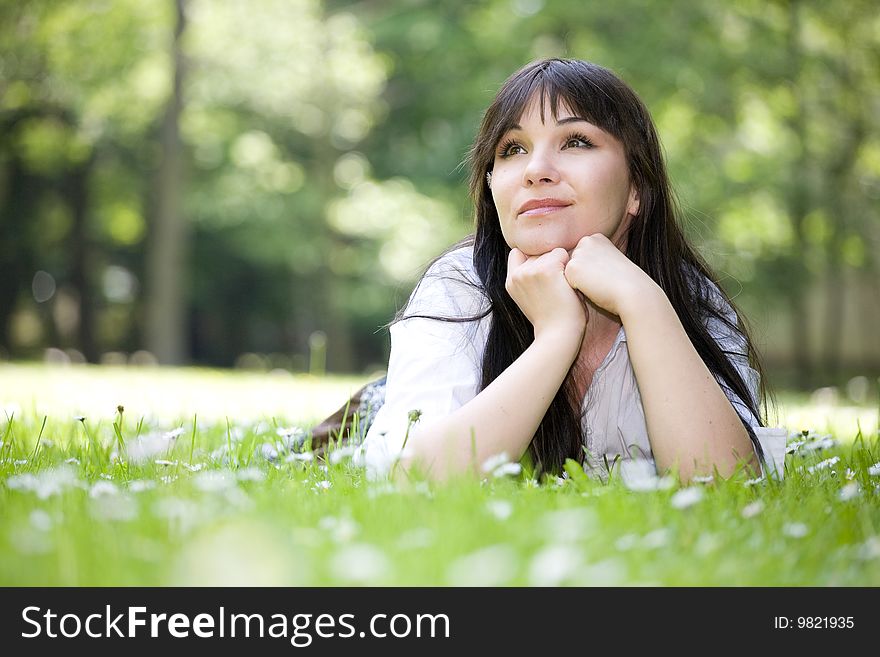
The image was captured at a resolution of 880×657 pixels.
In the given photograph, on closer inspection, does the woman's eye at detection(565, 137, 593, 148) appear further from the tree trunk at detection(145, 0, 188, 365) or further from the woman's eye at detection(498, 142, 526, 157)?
the tree trunk at detection(145, 0, 188, 365)

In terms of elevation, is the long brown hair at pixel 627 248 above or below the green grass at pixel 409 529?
above

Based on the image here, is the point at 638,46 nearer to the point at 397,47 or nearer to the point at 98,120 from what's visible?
the point at 397,47

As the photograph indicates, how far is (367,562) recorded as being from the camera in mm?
1499

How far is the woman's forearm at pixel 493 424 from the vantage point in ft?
8.33

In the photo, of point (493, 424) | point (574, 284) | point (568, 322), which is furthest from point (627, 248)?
point (493, 424)

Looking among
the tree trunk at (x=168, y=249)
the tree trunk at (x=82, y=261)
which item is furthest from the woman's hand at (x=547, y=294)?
the tree trunk at (x=82, y=261)

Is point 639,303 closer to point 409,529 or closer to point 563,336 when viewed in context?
point 563,336

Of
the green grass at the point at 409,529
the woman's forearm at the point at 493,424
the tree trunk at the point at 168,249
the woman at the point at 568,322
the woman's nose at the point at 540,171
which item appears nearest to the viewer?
the green grass at the point at 409,529

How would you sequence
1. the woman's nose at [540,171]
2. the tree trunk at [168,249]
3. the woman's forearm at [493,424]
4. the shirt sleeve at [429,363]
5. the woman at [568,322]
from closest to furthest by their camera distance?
the woman's forearm at [493,424] → the woman at [568,322] → the shirt sleeve at [429,363] → the woman's nose at [540,171] → the tree trunk at [168,249]

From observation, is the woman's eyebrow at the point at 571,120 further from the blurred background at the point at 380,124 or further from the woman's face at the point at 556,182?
the blurred background at the point at 380,124

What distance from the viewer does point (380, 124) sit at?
1986 cm

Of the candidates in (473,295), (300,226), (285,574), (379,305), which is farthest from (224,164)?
(285,574)

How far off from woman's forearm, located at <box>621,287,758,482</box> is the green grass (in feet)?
0.53

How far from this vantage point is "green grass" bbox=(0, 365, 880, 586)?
5.21 ft
